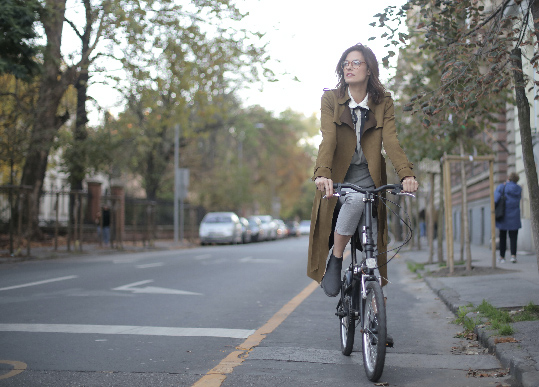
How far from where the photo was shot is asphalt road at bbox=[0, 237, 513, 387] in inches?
179

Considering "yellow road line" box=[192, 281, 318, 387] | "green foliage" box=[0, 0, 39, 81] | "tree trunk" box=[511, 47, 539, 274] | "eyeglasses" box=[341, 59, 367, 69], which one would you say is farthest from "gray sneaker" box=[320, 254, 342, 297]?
"green foliage" box=[0, 0, 39, 81]

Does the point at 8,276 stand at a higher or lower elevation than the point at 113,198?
lower

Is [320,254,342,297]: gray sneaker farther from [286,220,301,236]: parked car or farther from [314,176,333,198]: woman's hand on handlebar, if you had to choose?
[286,220,301,236]: parked car

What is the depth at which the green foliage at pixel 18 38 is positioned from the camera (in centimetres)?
1362

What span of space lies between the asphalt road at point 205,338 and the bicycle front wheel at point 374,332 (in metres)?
0.15

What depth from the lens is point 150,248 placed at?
27000 millimetres

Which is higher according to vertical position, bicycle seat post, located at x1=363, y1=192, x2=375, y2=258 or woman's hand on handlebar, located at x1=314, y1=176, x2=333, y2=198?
woman's hand on handlebar, located at x1=314, y1=176, x2=333, y2=198

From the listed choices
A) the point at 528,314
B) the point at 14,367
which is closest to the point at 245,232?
the point at 528,314

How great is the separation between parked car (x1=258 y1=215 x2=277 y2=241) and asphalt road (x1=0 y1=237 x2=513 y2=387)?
109 feet

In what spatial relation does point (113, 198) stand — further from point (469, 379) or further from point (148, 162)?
point (469, 379)

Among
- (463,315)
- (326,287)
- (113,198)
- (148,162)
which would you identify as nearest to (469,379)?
(326,287)

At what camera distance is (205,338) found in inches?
A: 237

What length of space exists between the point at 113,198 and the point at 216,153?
22.6 meters

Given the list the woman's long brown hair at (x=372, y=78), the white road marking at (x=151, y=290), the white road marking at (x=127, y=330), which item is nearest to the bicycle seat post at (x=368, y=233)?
the woman's long brown hair at (x=372, y=78)
